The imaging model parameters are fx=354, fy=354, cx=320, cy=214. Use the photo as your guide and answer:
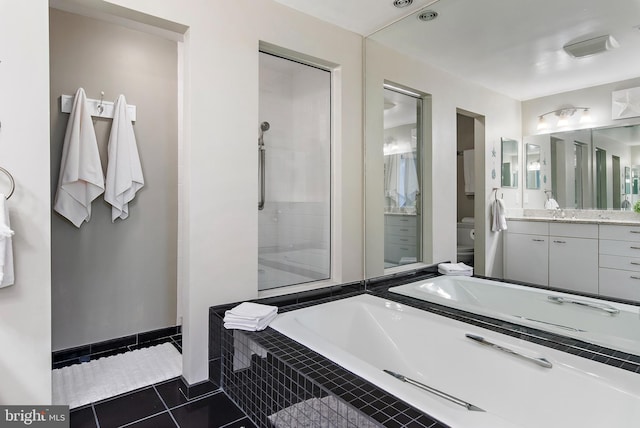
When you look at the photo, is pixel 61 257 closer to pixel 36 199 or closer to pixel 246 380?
pixel 36 199

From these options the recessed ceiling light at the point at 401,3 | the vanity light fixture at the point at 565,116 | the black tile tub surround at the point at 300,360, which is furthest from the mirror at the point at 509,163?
the recessed ceiling light at the point at 401,3

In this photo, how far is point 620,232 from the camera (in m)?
1.53

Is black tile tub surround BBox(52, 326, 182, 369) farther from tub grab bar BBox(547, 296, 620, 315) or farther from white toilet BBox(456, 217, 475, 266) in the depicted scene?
tub grab bar BBox(547, 296, 620, 315)

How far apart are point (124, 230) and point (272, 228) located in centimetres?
119

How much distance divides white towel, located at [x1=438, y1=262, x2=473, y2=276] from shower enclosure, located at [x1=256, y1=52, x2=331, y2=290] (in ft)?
2.74

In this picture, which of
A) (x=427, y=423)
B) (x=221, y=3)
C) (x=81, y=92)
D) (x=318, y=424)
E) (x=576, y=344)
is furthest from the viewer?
(x=81, y=92)

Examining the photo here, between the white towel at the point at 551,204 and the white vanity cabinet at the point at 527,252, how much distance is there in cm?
8

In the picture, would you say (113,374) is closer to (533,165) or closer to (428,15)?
(533,165)

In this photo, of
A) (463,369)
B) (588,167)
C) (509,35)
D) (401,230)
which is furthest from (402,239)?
(509,35)

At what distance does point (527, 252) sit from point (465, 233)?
0.38m

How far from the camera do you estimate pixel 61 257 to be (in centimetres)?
246

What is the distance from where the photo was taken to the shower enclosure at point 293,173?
2.42 metres

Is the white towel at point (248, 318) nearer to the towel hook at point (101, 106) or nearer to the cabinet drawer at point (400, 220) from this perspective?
the cabinet drawer at point (400, 220)

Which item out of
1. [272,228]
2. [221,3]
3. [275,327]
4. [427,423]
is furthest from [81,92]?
[427,423]
